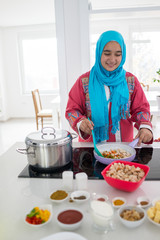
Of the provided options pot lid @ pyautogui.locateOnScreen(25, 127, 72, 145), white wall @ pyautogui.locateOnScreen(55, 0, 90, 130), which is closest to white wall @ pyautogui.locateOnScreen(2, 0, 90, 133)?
white wall @ pyautogui.locateOnScreen(55, 0, 90, 130)

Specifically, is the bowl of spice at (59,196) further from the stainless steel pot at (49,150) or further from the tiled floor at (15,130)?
the tiled floor at (15,130)

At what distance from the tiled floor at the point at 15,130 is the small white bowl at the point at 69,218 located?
3403 mm

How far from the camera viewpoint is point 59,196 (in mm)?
964

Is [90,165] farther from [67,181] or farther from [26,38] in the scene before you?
[26,38]

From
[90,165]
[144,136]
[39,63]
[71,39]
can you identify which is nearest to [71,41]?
[71,39]

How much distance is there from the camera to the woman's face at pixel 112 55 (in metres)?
1.51

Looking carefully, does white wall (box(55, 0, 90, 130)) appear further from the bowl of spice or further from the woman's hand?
the bowl of spice

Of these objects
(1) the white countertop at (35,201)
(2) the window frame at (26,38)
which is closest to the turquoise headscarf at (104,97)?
(1) the white countertop at (35,201)

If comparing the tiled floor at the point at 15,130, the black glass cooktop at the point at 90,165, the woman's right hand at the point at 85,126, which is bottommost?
the tiled floor at the point at 15,130

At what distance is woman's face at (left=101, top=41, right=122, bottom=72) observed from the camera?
151cm

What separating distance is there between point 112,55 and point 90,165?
0.74 m

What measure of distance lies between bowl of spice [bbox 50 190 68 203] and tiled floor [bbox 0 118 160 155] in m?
3.25

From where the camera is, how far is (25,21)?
17.8 feet

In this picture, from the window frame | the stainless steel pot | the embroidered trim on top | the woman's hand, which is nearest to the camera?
the stainless steel pot
